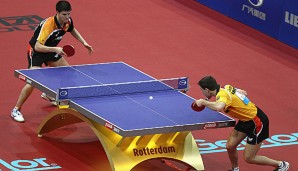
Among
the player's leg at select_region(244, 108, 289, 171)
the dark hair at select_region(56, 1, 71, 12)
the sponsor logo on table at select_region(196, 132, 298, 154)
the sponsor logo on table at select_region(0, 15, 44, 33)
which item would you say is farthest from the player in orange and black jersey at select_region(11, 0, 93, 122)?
the sponsor logo on table at select_region(0, 15, 44, 33)

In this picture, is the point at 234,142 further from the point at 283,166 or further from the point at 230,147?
the point at 283,166

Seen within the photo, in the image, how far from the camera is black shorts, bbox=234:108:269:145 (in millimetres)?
13180

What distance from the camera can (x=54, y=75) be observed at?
1438 cm

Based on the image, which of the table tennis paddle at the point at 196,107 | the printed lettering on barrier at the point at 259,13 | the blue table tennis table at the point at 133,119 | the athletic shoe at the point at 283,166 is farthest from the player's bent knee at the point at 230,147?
the printed lettering on barrier at the point at 259,13

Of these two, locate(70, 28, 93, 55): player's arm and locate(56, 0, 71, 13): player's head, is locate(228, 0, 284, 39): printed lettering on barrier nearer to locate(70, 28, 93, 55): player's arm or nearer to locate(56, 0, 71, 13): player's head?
→ locate(70, 28, 93, 55): player's arm

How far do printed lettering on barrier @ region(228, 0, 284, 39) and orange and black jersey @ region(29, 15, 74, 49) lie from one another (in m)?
5.77

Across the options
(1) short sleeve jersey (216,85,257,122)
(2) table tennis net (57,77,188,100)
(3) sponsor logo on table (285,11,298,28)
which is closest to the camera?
(1) short sleeve jersey (216,85,257,122)

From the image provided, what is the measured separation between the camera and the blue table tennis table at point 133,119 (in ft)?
42.0

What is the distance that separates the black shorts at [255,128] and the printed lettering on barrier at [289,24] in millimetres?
6012

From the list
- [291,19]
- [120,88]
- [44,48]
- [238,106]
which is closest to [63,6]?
[44,48]

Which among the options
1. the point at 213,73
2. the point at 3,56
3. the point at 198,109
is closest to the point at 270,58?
the point at 213,73

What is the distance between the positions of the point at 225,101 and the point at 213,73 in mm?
4858

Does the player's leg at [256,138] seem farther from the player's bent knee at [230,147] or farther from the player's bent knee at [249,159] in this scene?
the player's bent knee at [230,147]

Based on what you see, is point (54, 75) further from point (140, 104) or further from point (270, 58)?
point (270, 58)
